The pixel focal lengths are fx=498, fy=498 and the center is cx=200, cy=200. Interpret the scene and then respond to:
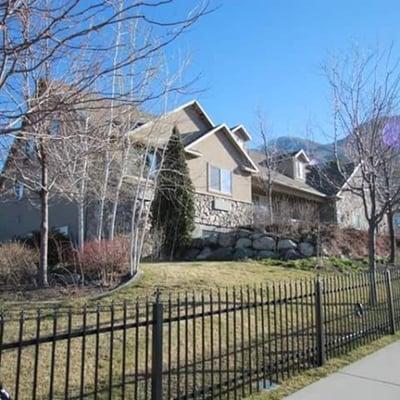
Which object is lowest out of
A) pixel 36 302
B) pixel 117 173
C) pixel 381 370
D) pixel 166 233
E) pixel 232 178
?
pixel 381 370

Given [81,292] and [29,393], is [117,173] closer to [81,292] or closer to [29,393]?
[81,292]

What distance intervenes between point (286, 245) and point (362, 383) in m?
13.9

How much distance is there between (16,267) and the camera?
41.4ft

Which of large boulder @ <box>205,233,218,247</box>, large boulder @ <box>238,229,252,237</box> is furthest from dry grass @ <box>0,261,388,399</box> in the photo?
large boulder @ <box>205,233,218,247</box>

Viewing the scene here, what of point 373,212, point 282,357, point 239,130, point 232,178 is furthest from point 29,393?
point 239,130

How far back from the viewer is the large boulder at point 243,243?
69.4 ft

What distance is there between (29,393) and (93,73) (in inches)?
143

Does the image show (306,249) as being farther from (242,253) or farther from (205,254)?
(205,254)

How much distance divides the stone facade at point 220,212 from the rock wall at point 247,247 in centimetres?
257

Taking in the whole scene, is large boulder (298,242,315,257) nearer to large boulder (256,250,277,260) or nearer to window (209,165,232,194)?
large boulder (256,250,277,260)

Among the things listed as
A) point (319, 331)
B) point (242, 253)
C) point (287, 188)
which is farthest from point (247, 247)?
point (319, 331)

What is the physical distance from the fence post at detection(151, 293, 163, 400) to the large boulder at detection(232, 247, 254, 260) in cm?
1545

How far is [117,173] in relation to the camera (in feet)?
52.9

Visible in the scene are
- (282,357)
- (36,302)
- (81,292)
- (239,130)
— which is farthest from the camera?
(239,130)
